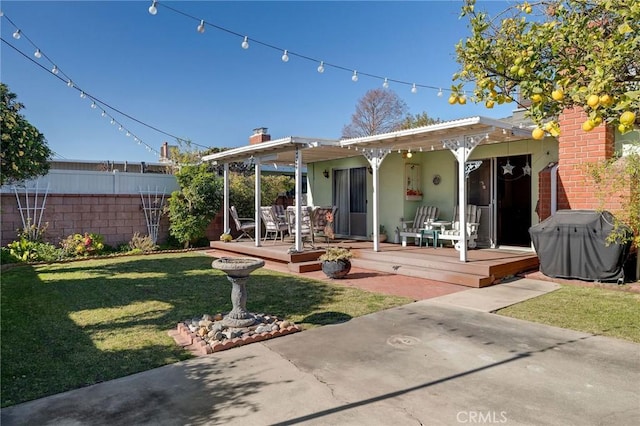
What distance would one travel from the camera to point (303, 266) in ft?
27.5

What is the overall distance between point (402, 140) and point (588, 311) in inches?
192

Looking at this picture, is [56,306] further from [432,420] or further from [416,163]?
[416,163]

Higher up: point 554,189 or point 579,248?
point 554,189

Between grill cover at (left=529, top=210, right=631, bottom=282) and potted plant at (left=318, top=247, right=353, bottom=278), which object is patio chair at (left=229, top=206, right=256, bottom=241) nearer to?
potted plant at (left=318, top=247, right=353, bottom=278)

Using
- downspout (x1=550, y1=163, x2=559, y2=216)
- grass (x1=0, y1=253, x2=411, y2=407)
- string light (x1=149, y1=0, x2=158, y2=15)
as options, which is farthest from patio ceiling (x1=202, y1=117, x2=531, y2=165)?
string light (x1=149, y1=0, x2=158, y2=15)

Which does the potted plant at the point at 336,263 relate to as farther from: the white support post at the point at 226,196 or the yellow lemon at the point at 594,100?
the yellow lemon at the point at 594,100

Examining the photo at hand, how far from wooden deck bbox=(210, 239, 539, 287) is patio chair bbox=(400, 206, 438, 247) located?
35cm

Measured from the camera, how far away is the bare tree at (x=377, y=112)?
95.9 feet

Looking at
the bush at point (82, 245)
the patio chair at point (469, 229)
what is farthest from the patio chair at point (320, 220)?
the bush at point (82, 245)

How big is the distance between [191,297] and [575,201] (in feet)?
24.2

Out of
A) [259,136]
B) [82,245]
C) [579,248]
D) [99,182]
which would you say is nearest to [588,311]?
[579,248]

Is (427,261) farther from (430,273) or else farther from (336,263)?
(336,263)

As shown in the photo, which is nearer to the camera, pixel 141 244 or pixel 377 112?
pixel 141 244

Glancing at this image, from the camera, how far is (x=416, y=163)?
36.1ft
